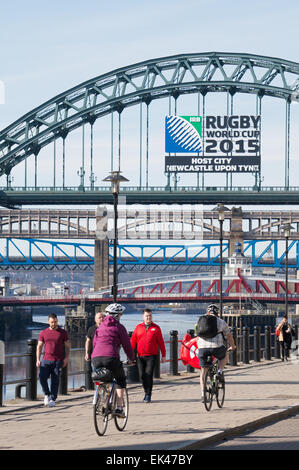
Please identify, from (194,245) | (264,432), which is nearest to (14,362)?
(264,432)

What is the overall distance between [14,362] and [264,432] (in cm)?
5313

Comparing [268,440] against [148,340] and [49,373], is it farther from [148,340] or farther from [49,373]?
[49,373]

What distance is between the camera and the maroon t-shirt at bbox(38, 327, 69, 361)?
59.7 ft

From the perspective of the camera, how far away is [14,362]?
6712cm

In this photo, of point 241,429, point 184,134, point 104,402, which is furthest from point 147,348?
point 184,134

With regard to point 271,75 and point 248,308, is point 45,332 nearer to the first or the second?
point 271,75

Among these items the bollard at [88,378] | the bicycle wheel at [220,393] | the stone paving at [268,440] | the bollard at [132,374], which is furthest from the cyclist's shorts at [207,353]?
the bollard at [132,374]

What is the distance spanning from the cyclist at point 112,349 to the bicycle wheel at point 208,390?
2732mm

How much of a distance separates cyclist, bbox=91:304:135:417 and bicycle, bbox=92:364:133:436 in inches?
4.7

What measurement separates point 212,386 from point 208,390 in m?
0.27

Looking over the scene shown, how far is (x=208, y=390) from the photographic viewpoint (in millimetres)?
17578

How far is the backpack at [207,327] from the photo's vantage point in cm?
1775

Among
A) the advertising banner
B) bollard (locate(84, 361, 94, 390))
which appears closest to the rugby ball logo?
the advertising banner

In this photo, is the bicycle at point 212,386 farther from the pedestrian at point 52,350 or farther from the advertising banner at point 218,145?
the advertising banner at point 218,145
